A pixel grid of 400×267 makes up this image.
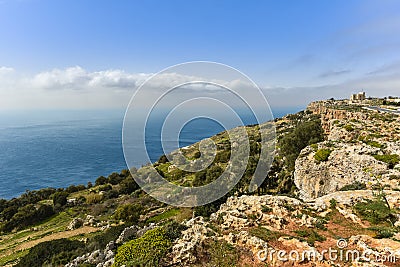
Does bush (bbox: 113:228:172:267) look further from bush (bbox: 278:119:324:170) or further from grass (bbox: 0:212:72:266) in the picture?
bush (bbox: 278:119:324:170)

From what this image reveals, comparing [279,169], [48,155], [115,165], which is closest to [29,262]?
[279,169]

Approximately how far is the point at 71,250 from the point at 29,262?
2.32 metres

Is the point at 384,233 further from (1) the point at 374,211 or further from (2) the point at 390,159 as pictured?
(2) the point at 390,159

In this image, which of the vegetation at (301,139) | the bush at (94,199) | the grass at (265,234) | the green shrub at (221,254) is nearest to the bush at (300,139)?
the vegetation at (301,139)

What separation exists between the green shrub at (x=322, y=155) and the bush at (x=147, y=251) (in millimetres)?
10422

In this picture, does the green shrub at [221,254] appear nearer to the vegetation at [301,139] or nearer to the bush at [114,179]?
the vegetation at [301,139]

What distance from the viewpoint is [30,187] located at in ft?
195

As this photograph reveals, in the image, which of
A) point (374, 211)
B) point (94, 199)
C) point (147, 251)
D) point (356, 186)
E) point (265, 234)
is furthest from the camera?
point (94, 199)

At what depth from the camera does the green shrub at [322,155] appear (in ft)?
44.0

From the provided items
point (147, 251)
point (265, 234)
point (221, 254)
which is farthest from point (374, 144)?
point (147, 251)

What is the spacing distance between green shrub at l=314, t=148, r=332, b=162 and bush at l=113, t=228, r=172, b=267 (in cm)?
1042

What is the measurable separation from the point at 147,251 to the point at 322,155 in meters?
11.6

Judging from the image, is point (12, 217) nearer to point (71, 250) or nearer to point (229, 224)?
point (71, 250)

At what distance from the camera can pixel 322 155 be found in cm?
1359
